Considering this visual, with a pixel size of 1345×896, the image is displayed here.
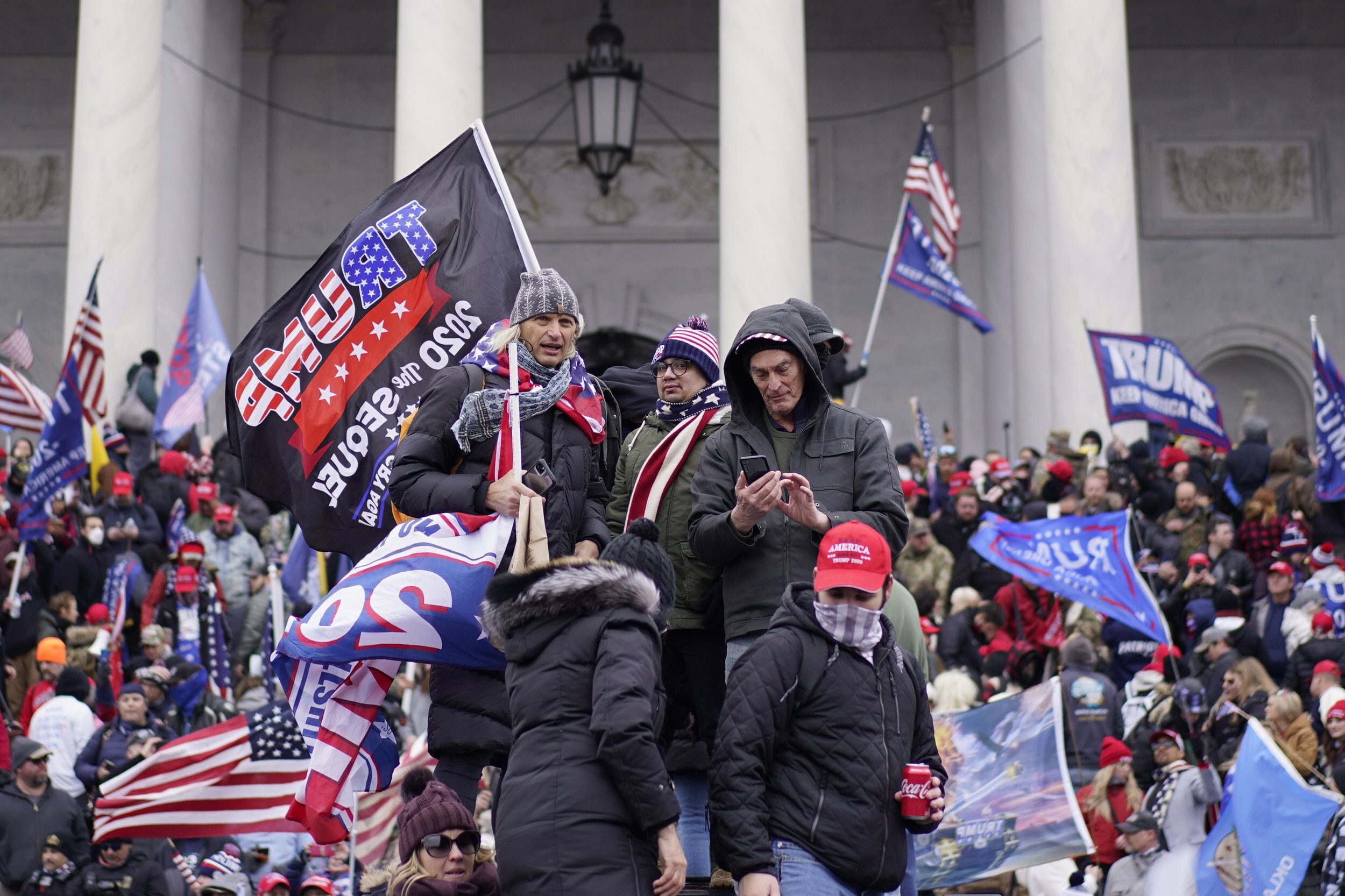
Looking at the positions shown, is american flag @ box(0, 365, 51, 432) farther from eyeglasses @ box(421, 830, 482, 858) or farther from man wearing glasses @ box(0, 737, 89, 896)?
eyeglasses @ box(421, 830, 482, 858)

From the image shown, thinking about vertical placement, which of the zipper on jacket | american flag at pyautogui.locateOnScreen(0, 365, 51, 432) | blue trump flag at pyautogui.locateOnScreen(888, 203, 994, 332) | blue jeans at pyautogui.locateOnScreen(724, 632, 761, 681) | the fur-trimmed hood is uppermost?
blue trump flag at pyautogui.locateOnScreen(888, 203, 994, 332)

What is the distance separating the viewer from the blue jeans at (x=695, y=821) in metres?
6.35

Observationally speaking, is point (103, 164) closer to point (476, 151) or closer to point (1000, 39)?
point (1000, 39)

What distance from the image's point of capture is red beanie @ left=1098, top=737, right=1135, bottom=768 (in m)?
10.7

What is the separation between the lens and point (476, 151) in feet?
25.6

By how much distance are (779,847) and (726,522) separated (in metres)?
1.01

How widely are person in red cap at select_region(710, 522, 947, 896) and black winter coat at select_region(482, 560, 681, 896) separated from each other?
234mm

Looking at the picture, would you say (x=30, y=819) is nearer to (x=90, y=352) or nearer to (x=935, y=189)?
(x=90, y=352)

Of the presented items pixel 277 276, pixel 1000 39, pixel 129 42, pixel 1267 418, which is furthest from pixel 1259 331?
pixel 129 42

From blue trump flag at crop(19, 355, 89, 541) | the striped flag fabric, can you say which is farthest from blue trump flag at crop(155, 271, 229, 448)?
the striped flag fabric

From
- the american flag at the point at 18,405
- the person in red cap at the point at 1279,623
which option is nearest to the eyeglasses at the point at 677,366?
the person in red cap at the point at 1279,623

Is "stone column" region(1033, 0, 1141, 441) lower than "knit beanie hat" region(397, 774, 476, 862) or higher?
higher

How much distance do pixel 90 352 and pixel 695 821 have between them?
10.6 m

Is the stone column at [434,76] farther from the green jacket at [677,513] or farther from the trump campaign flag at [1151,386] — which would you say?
the green jacket at [677,513]
